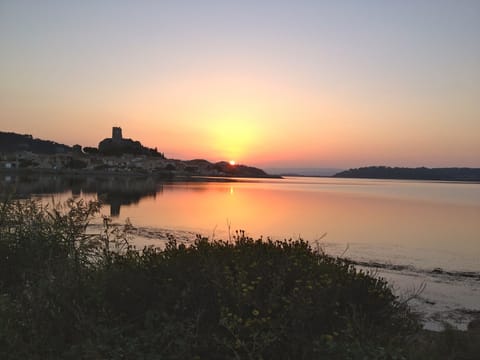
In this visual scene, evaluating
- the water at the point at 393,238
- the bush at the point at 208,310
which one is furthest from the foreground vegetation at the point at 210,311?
the water at the point at 393,238

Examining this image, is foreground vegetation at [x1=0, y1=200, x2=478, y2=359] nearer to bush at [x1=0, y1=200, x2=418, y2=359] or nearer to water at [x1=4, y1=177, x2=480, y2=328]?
bush at [x1=0, y1=200, x2=418, y2=359]

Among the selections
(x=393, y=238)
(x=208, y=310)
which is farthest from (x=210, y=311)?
(x=393, y=238)

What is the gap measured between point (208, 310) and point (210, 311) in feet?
0.16

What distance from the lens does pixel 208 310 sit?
5.04 m

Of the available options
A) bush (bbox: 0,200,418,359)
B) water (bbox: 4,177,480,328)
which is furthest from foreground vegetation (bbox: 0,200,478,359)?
water (bbox: 4,177,480,328)

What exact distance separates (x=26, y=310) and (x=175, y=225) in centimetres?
2201

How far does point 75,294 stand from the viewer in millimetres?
5426

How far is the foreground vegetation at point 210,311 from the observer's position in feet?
14.8

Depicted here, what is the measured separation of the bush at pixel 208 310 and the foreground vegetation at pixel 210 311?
0.05ft

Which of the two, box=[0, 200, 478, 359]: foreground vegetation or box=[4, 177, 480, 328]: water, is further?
box=[4, 177, 480, 328]: water

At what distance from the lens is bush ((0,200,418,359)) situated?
452cm

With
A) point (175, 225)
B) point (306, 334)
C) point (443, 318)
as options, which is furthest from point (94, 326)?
point (175, 225)

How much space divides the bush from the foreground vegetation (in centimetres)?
1

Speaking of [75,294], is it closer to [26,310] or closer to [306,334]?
[26,310]
